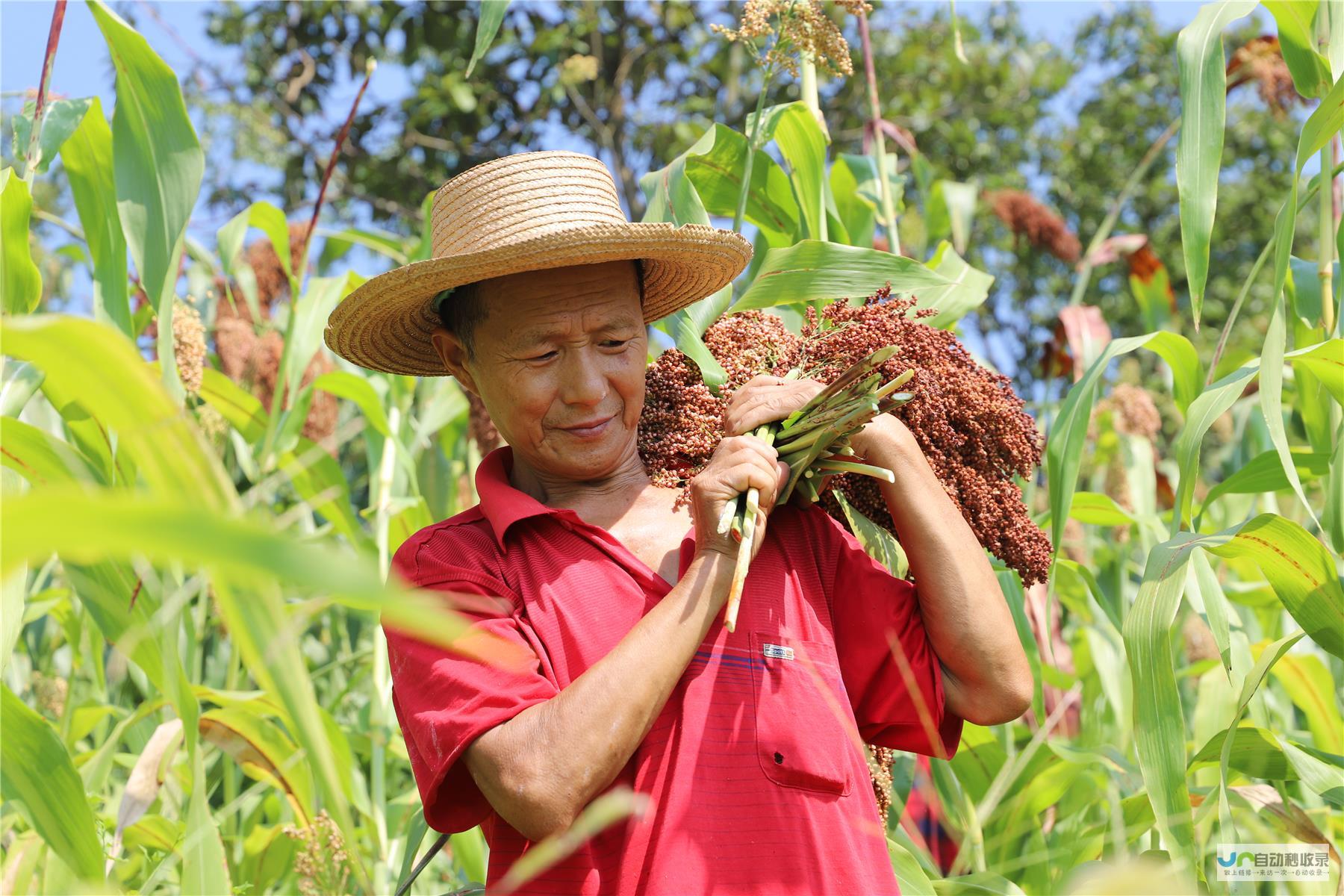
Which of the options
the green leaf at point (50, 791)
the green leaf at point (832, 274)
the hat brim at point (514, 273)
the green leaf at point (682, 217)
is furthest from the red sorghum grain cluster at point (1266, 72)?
the green leaf at point (50, 791)

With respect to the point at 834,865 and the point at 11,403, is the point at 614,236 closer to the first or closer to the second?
the point at 834,865

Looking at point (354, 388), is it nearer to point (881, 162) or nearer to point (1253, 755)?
point (881, 162)

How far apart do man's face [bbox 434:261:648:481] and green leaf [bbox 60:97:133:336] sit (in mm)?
613

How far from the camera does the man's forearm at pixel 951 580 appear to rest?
61.2 inches

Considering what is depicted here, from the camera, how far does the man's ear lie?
5.89 ft

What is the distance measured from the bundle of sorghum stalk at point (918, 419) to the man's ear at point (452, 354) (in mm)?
272

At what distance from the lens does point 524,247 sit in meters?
1.55

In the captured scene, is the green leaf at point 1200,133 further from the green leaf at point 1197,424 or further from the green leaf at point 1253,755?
the green leaf at point 1253,755

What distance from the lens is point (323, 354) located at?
13.0ft

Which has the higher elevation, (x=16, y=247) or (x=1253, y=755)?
(x=16, y=247)

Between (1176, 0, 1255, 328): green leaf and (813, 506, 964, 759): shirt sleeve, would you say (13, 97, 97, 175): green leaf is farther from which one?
(1176, 0, 1255, 328): green leaf

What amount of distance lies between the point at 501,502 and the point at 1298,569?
111 cm

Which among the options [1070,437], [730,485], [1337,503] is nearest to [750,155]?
[1070,437]

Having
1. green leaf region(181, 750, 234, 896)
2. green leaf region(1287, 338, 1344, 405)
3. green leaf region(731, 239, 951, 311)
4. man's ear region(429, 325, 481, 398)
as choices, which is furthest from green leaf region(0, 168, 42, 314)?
green leaf region(1287, 338, 1344, 405)
